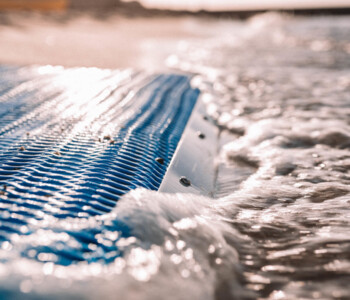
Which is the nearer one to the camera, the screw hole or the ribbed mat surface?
the ribbed mat surface

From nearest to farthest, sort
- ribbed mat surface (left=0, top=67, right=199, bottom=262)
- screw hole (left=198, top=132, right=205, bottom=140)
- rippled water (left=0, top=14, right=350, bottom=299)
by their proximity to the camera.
→ 1. rippled water (left=0, top=14, right=350, bottom=299)
2. ribbed mat surface (left=0, top=67, right=199, bottom=262)
3. screw hole (left=198, top=132, right=205, bottom=140)

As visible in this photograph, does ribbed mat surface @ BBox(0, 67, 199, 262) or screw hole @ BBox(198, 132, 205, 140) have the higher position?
ribbed mat surface @ BBox(0, 67, 199, 262)

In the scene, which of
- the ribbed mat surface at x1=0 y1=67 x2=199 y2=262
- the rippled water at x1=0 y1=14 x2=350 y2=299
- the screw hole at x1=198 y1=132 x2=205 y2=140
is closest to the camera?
the rippled water at x1=0 y1=14 x2=350 y2=299

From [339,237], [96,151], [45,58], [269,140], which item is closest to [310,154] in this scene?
[269,140]

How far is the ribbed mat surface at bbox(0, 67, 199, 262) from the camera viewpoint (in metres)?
1.18

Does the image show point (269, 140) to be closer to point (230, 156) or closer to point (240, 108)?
point (230, 156)

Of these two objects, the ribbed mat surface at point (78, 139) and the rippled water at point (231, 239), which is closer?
the rippled water at point (231, 239)

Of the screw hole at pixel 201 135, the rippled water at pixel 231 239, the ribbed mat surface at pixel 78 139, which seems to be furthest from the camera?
the screw hole at pixel 201 135

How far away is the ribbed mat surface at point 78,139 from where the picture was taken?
1.18 meters

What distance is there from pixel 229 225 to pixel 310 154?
104 centimetres

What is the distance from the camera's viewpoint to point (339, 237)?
4.13ft

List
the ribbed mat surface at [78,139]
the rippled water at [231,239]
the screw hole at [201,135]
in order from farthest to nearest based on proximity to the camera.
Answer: the screw hole at [201,135], the ribbed mat surface at [78,139], the rippled water at [231,239]

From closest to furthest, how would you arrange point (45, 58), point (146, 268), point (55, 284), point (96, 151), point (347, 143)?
point (55, 284) → point (146, 268) → point (96, 151) → point (347, 143) → point (45, 58)

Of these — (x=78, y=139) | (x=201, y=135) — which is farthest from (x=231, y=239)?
(x=201, y=135)
